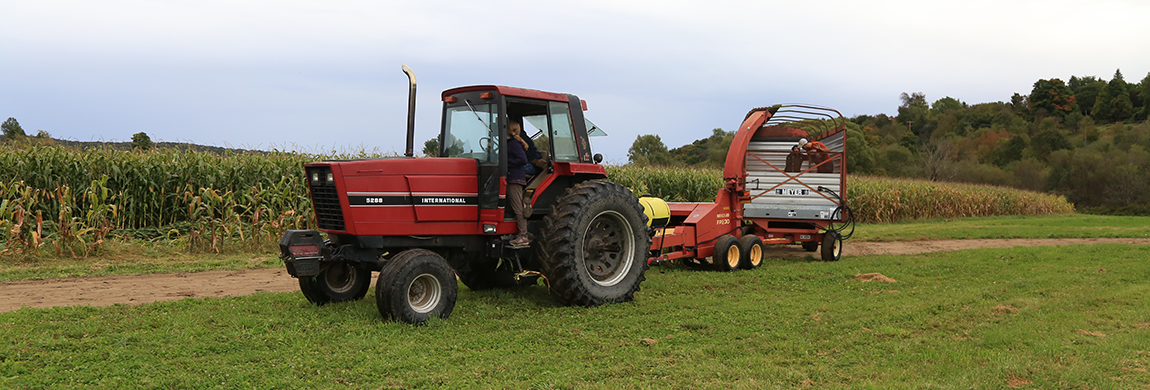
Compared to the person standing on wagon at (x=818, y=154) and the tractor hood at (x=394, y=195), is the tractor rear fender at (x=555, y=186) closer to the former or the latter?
the tractor hood at (x=394, y=195)

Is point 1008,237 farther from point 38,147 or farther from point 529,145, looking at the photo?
point 38,147

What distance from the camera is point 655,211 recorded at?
395 inches

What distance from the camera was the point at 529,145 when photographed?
781cm

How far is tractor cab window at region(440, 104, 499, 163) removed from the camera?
24.4 ft

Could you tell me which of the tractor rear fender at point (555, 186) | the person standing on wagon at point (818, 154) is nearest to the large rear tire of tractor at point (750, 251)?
the person standing on wagon at point (818, 154)

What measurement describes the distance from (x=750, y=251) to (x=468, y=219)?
551 centimetres

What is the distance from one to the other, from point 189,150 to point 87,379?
970 cm

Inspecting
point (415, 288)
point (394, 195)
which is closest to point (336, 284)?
point (415, 288)

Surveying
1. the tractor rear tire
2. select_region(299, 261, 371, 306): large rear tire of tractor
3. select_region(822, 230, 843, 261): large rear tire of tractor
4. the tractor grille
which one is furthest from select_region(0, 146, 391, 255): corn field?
select_region(822, 230, 843, 261): large rear tire of tractor

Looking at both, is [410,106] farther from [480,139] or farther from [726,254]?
[726,254]

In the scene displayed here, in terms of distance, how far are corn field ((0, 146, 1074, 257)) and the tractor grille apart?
5.71 metres

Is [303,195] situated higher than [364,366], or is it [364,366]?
[303,195]

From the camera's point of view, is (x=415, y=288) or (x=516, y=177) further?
(x=516, y=177)

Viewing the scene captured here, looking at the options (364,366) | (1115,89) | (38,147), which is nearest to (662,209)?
(364,366)
